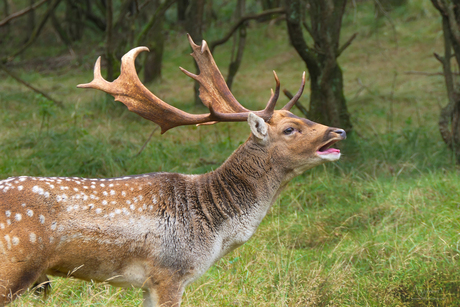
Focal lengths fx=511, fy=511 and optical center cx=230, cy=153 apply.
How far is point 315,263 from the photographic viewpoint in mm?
4953

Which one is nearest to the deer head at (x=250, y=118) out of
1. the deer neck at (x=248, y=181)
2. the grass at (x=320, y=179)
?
the deer neck at (x=248, y=181)

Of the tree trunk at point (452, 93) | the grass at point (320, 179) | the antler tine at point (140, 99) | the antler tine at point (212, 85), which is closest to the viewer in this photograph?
the antler tine at point (140, 99)

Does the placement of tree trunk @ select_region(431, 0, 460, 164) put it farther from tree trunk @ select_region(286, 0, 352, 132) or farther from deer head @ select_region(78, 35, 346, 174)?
deer head @ select_region(78, 35, 346, 174)

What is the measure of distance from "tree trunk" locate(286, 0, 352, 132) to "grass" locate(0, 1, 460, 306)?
1.74 feet

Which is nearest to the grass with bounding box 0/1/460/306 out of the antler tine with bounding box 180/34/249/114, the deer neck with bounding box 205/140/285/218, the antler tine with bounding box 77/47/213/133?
the deer neck with bounding box 205/140/285/218

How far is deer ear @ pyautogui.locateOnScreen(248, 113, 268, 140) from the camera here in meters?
3.88

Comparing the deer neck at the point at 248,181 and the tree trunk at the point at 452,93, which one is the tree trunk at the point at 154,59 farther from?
the deer neck at the point at 248,181

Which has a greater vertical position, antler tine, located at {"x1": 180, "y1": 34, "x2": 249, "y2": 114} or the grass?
antler tine, located at {"x1": 180, "y1": 34, "x2": 249, "y2": 114}

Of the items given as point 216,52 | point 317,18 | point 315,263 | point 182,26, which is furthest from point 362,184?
point 182,26

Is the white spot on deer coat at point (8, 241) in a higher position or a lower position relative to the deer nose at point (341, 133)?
lower

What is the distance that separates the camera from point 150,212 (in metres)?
3.64

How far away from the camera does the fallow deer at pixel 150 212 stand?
10.6 feet

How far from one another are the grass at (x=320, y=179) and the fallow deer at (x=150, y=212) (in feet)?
1.28

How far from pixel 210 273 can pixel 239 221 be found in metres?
1.24
